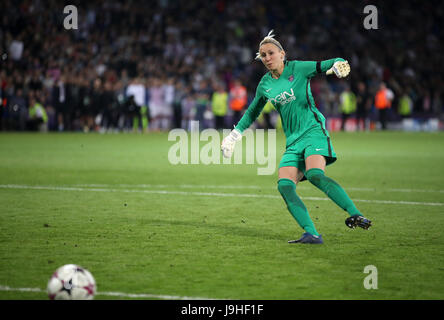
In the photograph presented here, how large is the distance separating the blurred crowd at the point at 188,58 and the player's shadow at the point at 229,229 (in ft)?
60.5

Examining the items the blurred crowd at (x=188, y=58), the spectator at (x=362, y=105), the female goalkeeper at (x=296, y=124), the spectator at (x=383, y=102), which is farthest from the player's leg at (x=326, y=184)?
the spectator at (x=362, y=105)

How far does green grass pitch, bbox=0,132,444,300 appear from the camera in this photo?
5320 mm

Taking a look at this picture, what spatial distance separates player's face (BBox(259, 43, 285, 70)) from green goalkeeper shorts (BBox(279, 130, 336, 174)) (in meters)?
0.73

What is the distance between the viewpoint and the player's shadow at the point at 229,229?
24.2 feet

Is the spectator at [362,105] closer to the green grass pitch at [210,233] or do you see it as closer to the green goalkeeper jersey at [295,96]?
the green grass pitch at [210,233]

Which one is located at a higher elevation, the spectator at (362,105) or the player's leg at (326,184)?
the spectator at (362,105)

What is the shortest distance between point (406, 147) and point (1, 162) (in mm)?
11311

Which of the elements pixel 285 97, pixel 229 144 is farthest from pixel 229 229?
pixel 285 97

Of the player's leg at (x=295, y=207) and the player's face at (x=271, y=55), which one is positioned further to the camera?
the player's face at (x=271, y=55)

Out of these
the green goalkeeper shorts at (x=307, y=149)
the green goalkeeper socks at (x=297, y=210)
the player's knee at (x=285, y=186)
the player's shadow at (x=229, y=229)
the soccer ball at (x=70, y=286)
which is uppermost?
the green goalkeeper shorts at (x=307, y=149)

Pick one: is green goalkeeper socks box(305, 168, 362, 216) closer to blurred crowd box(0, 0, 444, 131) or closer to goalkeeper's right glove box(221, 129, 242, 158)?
goalkeeper's right glove box(221, 129, 242, 158)

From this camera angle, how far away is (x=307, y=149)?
23.2ft

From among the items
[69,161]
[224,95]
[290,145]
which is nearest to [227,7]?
[224,95]

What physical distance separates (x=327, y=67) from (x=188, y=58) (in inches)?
1019
